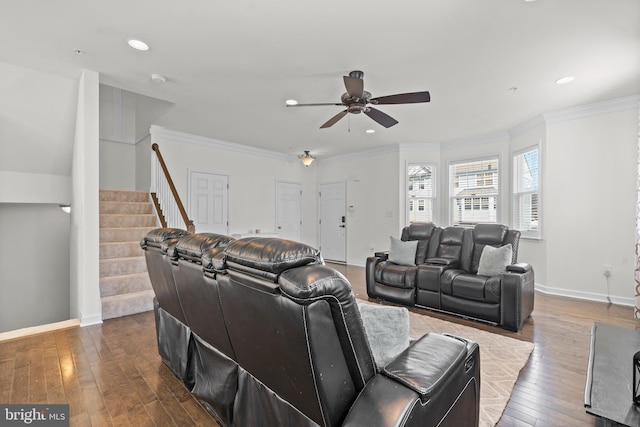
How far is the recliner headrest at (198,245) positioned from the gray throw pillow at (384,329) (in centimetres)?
85

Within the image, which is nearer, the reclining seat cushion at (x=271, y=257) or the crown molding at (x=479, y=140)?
the reclining seat cushion at (x=271, y=257)

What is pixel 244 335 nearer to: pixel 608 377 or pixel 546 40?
pixel 608 377

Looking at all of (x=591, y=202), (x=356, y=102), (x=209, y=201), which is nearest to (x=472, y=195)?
(x=591, y=202)

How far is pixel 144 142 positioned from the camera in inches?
227

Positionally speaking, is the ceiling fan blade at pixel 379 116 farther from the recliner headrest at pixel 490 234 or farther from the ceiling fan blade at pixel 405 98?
the recliner headrest at pixel 490 234

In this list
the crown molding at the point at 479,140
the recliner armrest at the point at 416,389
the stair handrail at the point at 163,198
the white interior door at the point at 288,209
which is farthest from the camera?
the white interior door at the point at 288,209

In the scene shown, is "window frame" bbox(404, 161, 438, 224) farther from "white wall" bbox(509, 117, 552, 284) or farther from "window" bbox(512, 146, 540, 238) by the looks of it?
"white wall" bbox(509, 117, 552, 284)

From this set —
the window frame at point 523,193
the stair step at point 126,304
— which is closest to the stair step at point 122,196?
the stair step at point 126,304

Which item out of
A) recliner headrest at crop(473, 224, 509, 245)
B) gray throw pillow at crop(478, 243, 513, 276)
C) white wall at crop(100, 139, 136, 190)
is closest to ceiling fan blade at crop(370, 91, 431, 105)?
gray throw pillow at crop(478, 243, 513, 276)

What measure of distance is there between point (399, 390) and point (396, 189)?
19.3 feet

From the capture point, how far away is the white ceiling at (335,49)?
7.50 feet

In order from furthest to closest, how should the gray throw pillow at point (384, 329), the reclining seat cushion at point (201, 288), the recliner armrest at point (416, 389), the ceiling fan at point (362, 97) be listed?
the ceiling fan at point (362, 97) → the reclining seat cushion at point (201, 288) → the gray throw pillow at point (384, 329) → the recliner armrest at point (416, 389)

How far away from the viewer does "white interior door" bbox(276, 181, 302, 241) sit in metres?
7.49

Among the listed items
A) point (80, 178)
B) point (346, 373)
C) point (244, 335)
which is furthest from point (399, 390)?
point (80, 178)
